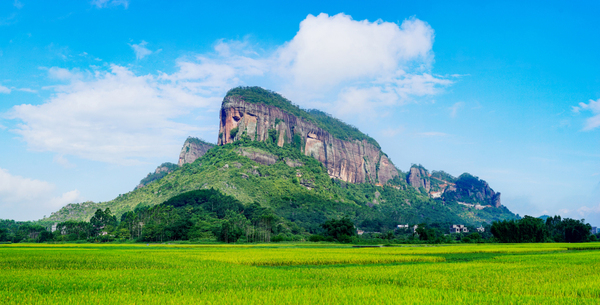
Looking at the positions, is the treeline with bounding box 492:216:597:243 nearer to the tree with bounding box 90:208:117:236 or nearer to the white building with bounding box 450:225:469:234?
the white building with bounding box 450:225:469:234

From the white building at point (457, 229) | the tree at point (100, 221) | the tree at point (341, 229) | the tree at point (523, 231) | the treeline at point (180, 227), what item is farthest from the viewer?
the white building at point (457, 229)

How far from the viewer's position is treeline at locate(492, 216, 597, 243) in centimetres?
8131

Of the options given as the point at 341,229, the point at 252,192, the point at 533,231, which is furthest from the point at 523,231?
the point at 252,192

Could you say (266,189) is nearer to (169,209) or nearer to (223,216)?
(223,216)

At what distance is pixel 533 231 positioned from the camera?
81375mm

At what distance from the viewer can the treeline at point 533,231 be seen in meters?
81.3

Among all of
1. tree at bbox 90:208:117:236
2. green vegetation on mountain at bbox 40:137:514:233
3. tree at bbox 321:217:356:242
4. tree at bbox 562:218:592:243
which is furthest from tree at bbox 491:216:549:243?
tree at bbox 90:208:117:236

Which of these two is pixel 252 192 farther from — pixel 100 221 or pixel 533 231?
pixel 533 231

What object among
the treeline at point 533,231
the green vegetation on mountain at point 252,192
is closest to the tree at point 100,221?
the green vegetation on mountain at point 252,192

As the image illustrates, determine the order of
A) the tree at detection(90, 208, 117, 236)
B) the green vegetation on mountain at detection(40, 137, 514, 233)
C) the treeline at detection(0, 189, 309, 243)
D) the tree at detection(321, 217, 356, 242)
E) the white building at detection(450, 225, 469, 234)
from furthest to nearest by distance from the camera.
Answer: the white building at detection(450, 225, 469, 234)
the green vegetation on mountain at detection(40, 137, 514, 233)
the tree at detection(90, 208, 117, 236)
the treeline at detection(0, 189, 309, 243)
the tree at detection(321, 217, 356, 242)

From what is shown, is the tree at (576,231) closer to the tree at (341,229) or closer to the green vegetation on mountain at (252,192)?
the tree at (341,229)

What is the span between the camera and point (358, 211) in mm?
172125

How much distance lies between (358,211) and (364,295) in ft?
547

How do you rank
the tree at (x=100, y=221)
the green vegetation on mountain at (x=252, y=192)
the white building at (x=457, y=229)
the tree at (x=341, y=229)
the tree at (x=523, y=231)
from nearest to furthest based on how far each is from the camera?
the tree at (x=523, y=231) < the tree at (x=341, y=229) < the tree at (x=100, y=221) < the green vegetation on mountain at (x=252, y=192) < the white building at (x=457, y=229)
